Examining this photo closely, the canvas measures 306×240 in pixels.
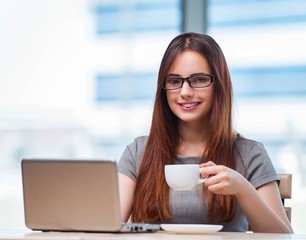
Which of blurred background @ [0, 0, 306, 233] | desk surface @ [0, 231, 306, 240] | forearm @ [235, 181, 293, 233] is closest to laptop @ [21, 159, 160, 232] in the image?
desk surface @ [0, 231, 306, 240]

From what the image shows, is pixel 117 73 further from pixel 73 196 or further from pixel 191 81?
pixel 73 196

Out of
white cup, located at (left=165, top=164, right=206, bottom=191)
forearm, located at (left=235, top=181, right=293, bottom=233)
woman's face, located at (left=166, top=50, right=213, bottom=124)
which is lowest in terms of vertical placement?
forearm, located at (left=235, top=181, right=293, bottom=233)

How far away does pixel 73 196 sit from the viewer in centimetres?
133

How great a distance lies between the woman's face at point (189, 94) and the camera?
1.84 meters

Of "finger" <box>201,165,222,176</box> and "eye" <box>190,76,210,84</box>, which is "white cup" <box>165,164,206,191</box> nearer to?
"finger" <box>201,165,222,176</box>

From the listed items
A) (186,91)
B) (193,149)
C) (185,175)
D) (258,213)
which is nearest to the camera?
(185,175)

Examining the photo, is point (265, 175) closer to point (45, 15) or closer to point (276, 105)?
point (276, 105)

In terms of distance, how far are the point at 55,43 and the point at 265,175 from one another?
2.06 m

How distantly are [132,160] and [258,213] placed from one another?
0.51 m

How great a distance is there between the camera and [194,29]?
330 centimetres

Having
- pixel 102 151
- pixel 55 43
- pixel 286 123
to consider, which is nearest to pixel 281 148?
pixel 286 123

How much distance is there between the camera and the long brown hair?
1.84 metres

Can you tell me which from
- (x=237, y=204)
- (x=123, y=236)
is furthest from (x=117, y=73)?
(x=123, y=236)

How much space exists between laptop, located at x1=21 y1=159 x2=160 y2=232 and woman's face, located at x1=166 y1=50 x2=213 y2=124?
0.53m
